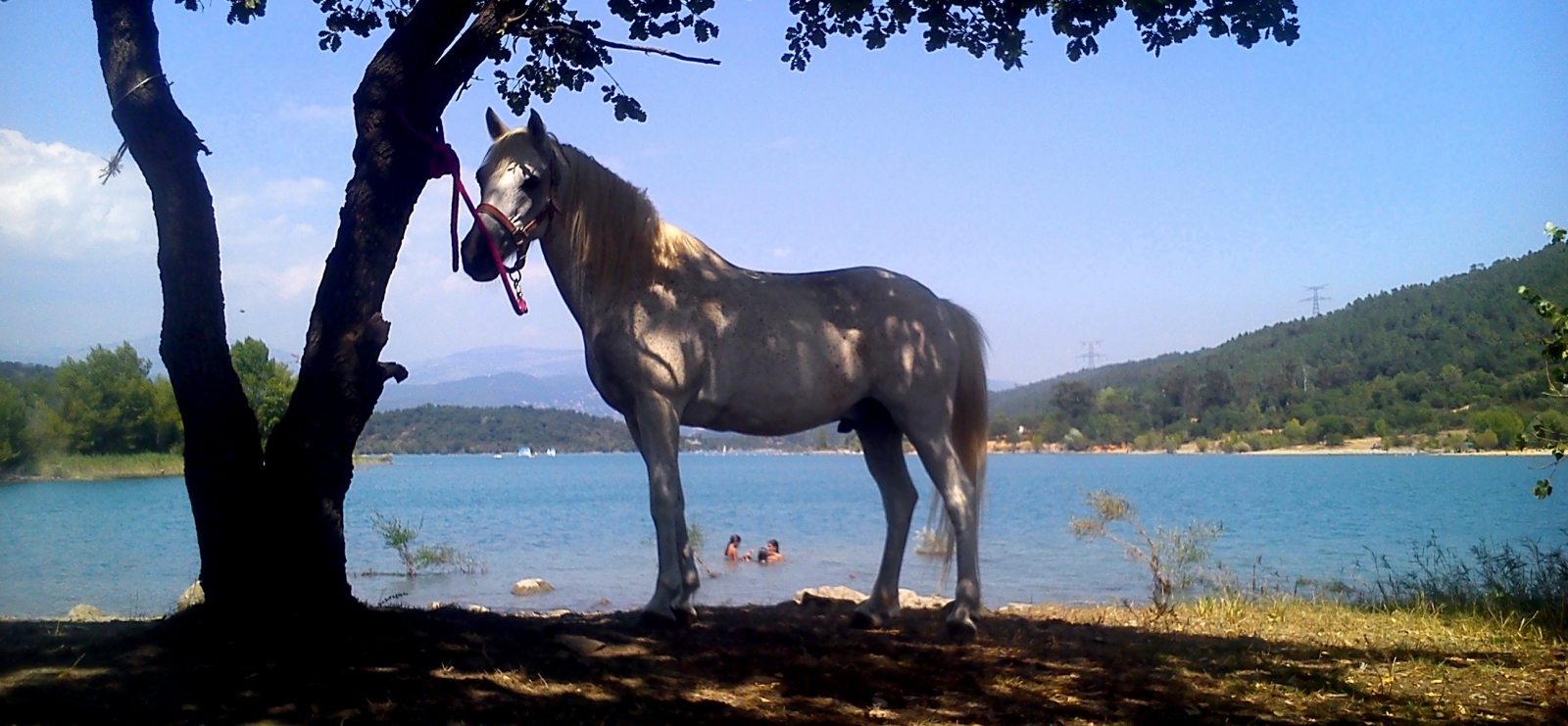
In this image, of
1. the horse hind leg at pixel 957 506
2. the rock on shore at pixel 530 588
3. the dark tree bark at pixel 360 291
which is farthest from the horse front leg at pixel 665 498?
the rock on shore at pixel 530 588

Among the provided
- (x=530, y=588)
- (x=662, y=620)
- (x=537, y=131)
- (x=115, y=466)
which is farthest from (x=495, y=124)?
(x=115, y=466)

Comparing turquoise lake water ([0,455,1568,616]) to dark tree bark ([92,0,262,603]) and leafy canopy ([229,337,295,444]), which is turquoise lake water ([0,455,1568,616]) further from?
leafy canopy ([229,337,295,444])

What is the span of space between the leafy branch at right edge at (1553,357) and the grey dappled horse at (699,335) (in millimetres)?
4519

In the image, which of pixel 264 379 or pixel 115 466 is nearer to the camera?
pixel 264 379

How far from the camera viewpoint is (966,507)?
577cm

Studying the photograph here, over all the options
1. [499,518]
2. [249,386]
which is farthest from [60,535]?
[499,518]

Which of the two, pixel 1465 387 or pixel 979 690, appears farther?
pixel 1465 387

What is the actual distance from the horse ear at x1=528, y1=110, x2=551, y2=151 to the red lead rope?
424 mm

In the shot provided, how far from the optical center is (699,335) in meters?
5.29

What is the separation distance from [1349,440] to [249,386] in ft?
174

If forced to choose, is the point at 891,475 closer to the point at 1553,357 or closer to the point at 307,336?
the point at 307,336

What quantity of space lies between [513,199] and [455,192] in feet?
0.93

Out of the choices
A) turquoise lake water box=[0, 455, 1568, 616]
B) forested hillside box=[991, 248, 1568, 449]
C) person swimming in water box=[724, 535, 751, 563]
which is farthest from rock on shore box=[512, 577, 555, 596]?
forested hillside box=[991, 248, 1568, 449]

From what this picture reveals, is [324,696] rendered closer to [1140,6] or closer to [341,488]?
[341,488]
